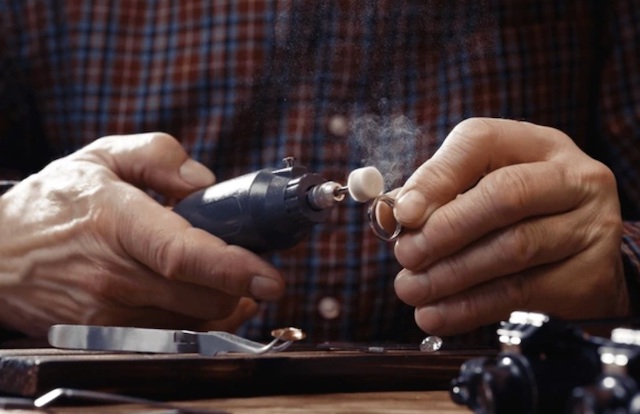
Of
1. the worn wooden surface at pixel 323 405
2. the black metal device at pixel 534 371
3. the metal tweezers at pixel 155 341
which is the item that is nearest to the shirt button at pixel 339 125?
the metal tweezers at pixel 155 341

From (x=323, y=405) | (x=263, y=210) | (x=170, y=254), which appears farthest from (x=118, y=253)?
(x=323, y=405)

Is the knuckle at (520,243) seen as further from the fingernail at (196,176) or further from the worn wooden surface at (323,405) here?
the fingernail at (196,176)

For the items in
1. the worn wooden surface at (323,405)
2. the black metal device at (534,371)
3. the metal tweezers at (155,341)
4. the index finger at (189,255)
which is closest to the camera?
the black metal device at (534,371)

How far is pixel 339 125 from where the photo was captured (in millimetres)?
1370

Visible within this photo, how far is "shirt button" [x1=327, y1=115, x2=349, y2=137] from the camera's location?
1.37m

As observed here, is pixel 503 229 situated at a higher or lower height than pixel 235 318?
higher

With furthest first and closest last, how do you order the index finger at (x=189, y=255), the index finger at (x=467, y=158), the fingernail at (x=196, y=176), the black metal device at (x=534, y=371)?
1. the fingernail at (x=196, y=176)
2. the index finger at (x=189, y=255)
3. the index finger at (x=467, y=158)
4. the black metal device at (x=534, y=371)

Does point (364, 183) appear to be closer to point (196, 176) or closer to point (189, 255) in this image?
point (189, 255)

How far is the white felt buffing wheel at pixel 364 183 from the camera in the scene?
0.80m

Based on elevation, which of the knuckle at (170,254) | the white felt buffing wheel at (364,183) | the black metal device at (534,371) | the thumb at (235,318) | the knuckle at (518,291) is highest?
the white felt buffing wheel at (364,183)

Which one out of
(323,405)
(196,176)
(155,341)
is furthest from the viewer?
(196,176)

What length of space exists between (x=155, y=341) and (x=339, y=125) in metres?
0.65

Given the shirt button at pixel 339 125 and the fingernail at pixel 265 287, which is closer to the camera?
the fingernail at pixel 265 287

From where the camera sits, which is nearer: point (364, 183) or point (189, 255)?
point (364, 183)
